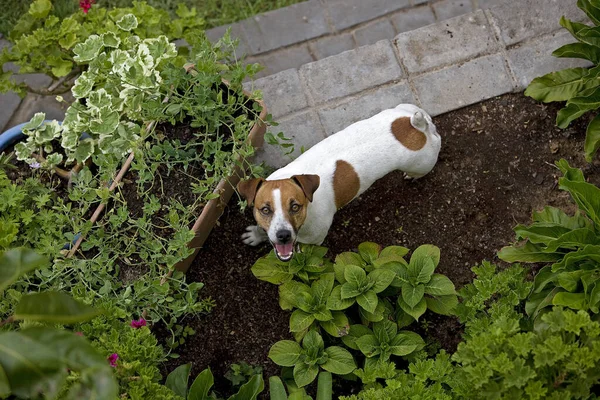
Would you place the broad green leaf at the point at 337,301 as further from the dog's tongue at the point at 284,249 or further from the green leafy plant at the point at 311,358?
the dog's tongue at the point at 284,249

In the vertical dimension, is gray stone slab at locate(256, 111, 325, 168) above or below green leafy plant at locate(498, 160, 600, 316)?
above

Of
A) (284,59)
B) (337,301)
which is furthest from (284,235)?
(284,59)

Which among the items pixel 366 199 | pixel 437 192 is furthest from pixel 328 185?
pixel 437 192

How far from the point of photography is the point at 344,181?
12.7ft

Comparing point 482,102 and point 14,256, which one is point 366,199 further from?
point 14,256

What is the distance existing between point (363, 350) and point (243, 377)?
86 centimetres

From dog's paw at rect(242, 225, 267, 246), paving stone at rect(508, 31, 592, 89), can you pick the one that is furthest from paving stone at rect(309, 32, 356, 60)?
dog's paw at rect(242, 225, 267, 246)

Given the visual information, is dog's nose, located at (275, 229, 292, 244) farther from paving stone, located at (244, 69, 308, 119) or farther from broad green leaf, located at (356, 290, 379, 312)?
paving stone, located at (244, 69, 308, 119)

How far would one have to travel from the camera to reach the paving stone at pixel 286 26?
16.1 feet

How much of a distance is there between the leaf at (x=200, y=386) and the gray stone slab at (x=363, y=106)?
200cm

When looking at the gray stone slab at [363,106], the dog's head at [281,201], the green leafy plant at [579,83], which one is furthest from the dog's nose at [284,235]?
the green leafy plant at [579,83]

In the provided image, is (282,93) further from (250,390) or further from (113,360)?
(113,360)

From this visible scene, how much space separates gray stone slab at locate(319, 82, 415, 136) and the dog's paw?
0.92m

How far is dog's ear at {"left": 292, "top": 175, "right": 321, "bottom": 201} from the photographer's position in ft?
11.6
